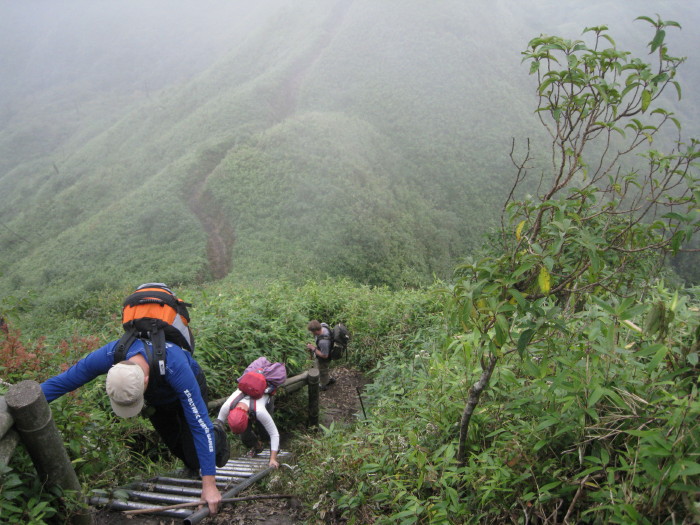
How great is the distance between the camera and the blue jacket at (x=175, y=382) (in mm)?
2980

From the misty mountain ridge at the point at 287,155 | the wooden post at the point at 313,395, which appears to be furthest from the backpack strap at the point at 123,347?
the misty mountain ridge at the point at 287,155

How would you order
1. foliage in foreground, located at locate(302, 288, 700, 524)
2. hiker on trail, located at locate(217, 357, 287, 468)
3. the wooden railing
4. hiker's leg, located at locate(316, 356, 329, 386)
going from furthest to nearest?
Result: hiker's leg, located at locate(316, 356, 329, 386)
hiker on trail, located at locate(217, 357, 287, 468)
the wooden railing
foliage in foreground, located at locate(302, 288, 700, 524)

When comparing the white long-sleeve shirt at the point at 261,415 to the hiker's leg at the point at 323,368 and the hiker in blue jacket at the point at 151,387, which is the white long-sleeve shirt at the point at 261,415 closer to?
the hiker in blue jacket at the point at 151,387

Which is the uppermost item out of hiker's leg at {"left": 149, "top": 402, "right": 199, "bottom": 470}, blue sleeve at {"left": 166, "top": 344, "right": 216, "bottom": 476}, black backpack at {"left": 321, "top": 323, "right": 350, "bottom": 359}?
blue sleeve at {"left": 166, "top": 344, "right": 216, "bottom": 476}

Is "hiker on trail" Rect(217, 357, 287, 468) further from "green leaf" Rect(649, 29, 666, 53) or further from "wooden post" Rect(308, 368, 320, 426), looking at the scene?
"green leaf" Rect(649, 29, 666, 53)

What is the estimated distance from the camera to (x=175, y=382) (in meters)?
3.09

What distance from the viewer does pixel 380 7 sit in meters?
53.6

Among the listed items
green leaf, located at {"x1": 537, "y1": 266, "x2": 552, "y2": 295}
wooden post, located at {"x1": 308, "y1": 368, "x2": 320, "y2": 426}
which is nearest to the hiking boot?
wooden post, located at {"x1": 308, "y1": 368, "x2": 320, "y2": 426}

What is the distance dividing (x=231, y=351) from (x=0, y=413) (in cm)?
396

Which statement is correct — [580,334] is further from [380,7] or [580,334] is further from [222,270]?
[380,7]

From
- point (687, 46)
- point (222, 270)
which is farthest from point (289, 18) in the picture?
point (687, 46)

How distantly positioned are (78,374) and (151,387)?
0.48 m

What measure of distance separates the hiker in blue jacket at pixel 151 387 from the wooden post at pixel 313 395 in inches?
89.3

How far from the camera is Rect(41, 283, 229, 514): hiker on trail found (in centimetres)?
278
